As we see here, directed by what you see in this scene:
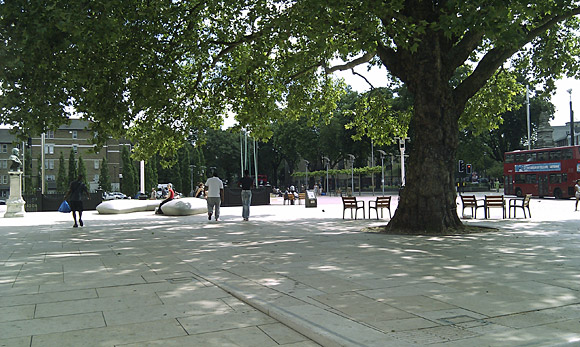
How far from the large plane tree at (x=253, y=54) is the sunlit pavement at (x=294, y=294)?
328 centimetres

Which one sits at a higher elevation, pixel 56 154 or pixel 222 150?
pixel 56 154

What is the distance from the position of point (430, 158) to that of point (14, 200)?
Result: 18.8m

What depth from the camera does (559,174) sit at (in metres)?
34.4

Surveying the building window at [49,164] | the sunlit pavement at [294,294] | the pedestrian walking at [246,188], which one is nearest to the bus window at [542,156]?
the pedestrian walking at [246,188]

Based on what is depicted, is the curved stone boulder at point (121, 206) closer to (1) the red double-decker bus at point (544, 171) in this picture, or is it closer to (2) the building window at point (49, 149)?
(1) the red double-decker bus at point (544, 171)

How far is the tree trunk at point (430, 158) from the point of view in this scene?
12289 mm

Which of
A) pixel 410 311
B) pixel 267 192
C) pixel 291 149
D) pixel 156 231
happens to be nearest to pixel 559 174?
pixel 267 192

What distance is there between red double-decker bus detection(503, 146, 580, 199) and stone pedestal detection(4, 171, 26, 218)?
34942 millimetres

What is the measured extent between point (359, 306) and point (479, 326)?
46.6 inches

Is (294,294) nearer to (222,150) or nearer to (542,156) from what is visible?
(542,156)

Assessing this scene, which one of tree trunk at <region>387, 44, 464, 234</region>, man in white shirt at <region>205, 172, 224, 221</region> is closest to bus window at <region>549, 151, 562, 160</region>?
tree trunk at <region>387, 44, 464, 234</region>

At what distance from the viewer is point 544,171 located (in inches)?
1403

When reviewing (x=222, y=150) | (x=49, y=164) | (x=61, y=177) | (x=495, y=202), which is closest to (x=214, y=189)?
(x=495, y=202)

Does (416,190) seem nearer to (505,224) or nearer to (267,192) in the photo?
(505,224)
